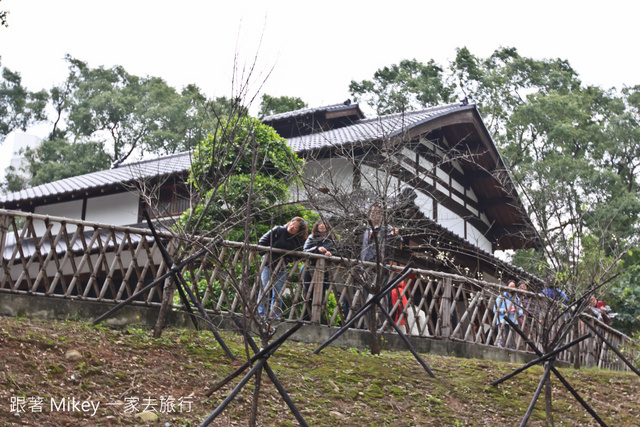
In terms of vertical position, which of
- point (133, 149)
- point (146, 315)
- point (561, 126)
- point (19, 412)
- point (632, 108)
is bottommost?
point (19, 412)

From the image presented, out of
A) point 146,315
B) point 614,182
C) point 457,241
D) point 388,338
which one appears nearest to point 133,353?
point 146,315

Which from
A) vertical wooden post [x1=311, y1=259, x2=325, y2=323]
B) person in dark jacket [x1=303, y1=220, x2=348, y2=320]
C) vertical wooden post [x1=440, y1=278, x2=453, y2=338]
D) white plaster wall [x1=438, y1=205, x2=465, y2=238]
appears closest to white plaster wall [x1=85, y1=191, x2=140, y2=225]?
white plaster wall [x1=438, y1=205, x2=465, y2=238]

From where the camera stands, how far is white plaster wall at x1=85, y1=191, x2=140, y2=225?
17395mm

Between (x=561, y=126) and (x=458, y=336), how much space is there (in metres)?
16.7

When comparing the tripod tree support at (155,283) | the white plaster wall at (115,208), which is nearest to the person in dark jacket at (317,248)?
the tripod tree support at (155,283)

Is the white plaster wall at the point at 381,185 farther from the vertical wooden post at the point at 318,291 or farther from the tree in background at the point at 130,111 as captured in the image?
the tree in background at the point at 130,111

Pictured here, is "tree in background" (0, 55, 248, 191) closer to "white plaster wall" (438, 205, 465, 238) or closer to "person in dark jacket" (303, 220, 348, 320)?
"white plaster wall" (438, 205, 465, 238)

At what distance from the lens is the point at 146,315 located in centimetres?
807

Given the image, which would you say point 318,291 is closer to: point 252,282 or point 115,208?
point 252,282

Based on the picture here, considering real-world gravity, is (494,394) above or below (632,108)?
below

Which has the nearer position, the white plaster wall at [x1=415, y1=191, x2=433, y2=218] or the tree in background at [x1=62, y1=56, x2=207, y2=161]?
the white plaster wall at [x1=415, y1=191, x2=433, y2=218]

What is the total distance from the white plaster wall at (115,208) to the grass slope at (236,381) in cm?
998

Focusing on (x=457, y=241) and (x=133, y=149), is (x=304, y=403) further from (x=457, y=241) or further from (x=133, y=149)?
(x=133, y=149)

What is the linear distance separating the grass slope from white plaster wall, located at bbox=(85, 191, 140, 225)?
393 inches
